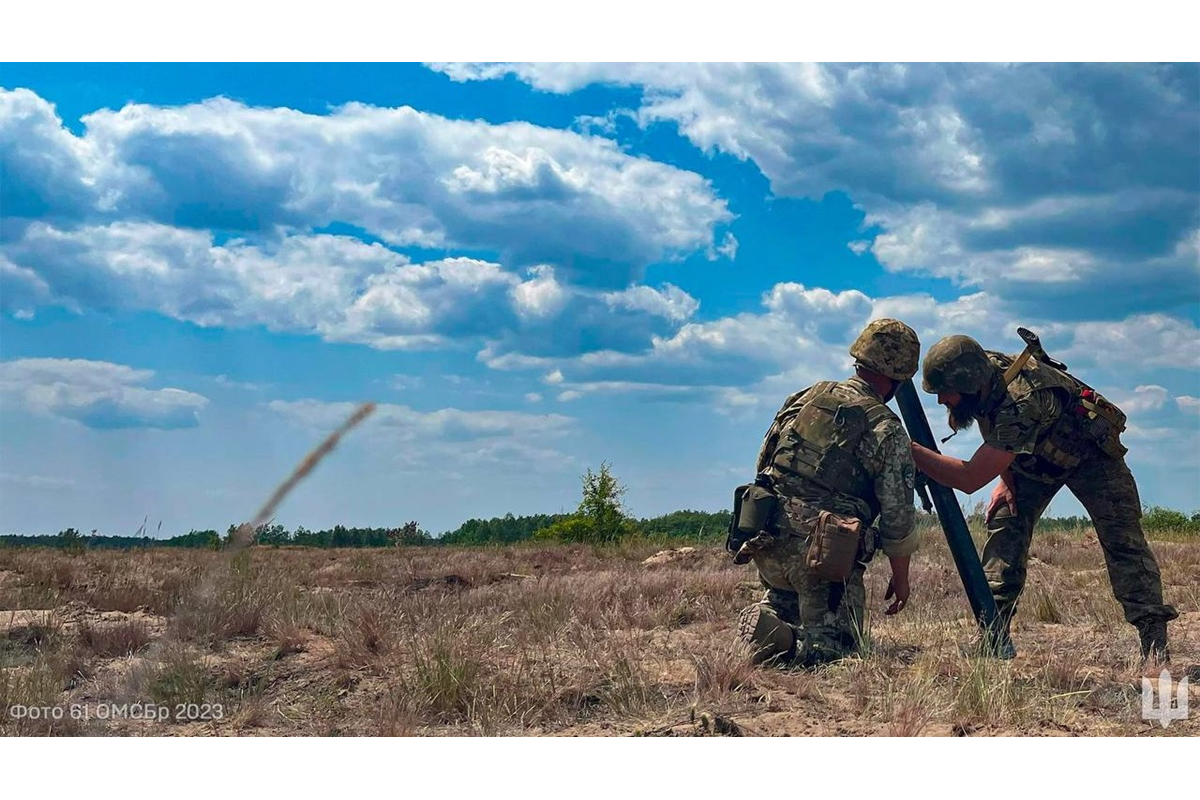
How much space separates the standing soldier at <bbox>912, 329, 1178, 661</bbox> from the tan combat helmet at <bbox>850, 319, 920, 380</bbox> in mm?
294

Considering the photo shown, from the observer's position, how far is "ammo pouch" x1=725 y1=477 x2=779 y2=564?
18.8 ft

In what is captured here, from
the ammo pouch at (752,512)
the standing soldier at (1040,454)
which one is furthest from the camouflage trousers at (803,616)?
the standing soldier at (1040,454)

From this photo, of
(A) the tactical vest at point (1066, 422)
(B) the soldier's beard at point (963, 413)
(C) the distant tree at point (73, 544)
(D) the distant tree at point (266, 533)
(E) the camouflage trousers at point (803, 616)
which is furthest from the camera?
(C) the distant tree at point (73, 544)

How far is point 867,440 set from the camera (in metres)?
5.63

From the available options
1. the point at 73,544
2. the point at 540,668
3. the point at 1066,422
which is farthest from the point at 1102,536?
the point at 73,544

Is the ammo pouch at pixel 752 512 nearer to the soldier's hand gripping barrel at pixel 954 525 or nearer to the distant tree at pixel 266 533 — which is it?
the soldier's hand gripping barrel at pixel 954 525

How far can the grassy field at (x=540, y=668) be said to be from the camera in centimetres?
435

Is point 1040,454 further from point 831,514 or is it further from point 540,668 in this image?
point 540,668

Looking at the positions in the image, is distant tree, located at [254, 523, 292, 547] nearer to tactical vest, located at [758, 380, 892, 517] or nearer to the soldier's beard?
tactical vest, located at [758, 380, 892, 517]

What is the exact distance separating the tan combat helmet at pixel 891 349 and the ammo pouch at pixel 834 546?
1.08m

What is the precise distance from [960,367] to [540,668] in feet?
11.1
